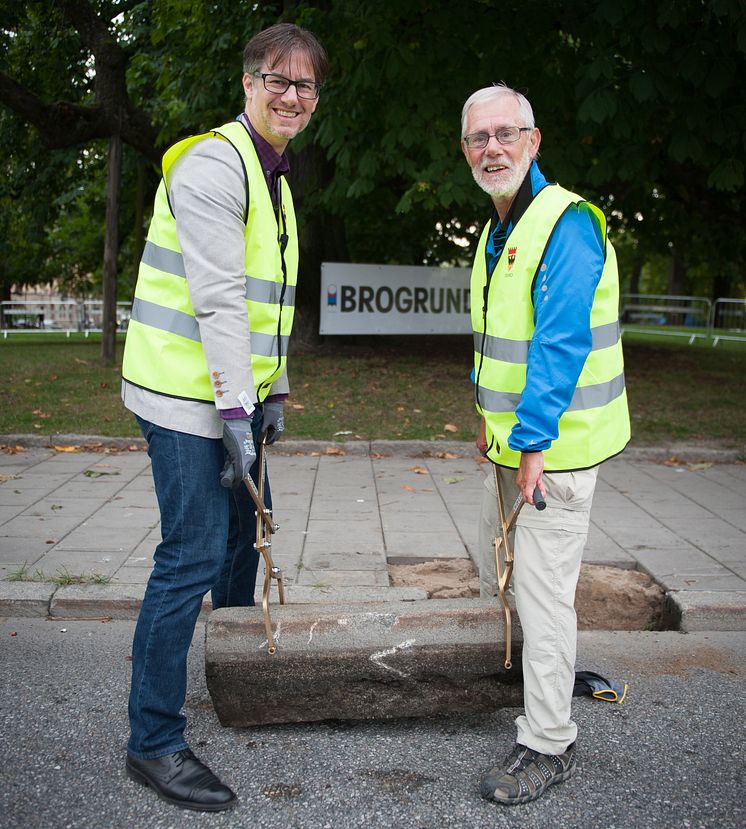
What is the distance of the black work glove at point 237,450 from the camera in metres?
2.46

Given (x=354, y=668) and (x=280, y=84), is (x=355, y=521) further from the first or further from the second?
(x=280, y=84)

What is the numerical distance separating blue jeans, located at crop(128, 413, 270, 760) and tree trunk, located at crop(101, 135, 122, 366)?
1000 cm

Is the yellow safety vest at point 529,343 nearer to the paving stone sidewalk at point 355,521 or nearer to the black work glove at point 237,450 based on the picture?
the black work glove at point 237,450

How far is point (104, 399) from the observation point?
375 inches

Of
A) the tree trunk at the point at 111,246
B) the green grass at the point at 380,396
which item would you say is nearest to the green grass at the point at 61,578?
the green grass at the point at 380,396

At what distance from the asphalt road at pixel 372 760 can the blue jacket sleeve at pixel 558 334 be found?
1.16 meters

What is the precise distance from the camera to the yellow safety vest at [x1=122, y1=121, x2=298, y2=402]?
8.29ft

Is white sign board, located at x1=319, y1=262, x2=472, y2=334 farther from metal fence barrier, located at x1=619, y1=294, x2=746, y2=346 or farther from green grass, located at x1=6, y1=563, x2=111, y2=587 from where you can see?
metal fence barrier, located at x1=619, y1=294, x2=746, y2=346

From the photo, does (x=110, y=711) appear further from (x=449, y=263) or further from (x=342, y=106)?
(x=449, y=263)

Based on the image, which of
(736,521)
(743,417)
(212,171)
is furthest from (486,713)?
(743,417)

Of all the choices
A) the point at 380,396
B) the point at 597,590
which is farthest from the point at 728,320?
the point at 597,590

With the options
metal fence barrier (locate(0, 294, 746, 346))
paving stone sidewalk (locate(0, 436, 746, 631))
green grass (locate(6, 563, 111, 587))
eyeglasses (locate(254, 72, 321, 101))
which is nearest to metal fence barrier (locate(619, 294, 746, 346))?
metal fence barrier (locate(0, 294, 746, 346))

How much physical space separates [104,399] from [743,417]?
24.0 feet

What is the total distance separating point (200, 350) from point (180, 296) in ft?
0.58
